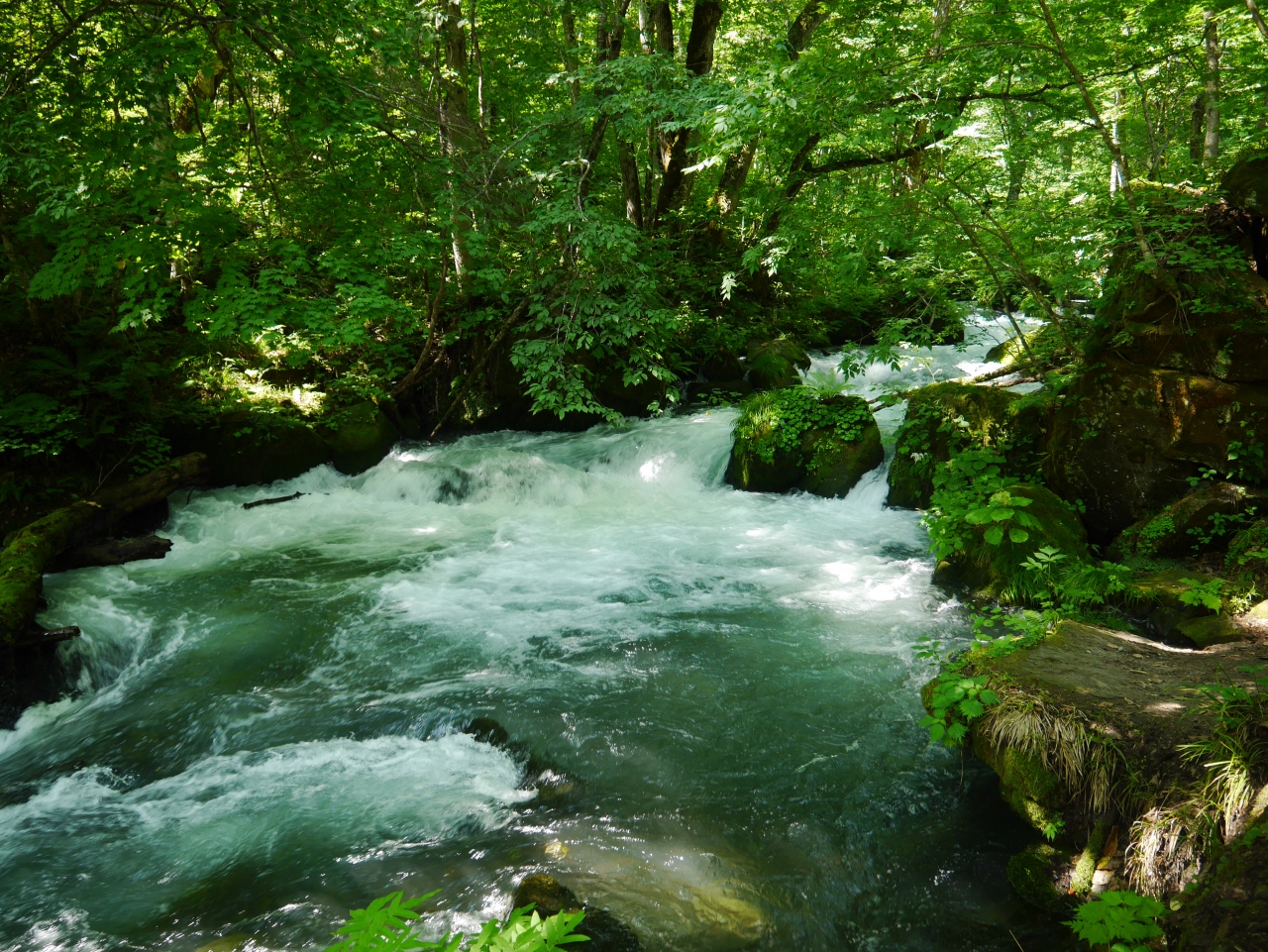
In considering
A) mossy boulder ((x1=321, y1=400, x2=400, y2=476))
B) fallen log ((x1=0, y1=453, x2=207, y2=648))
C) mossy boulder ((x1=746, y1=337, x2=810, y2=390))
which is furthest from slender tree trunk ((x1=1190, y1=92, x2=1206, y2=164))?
fallen log ((x1=0, y1=453, x2=207, y2=648))

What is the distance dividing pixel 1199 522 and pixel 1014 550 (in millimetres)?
1344

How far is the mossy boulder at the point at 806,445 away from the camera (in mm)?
9047

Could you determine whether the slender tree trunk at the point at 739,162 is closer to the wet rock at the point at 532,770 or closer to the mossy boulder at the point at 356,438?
the mossy boulder at the point at 356,438

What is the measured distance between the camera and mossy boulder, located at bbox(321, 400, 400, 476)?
10195 millimetres

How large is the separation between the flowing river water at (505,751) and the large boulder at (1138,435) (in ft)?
5.35

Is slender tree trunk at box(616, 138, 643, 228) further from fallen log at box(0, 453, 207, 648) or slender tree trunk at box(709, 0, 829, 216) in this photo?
fallen log at box(0, 453, 207, 648)

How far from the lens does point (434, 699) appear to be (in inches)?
196

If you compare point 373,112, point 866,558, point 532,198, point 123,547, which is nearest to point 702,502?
point 866,558

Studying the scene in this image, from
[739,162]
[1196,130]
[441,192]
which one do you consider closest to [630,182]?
[739,162]

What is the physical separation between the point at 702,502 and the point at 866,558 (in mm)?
2670

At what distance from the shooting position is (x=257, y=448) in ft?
31.2

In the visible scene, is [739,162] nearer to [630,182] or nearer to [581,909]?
[630,182]

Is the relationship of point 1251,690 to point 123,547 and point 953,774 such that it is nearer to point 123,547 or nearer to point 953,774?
point 953,774

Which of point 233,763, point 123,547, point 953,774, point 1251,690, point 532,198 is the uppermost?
point 532,198
